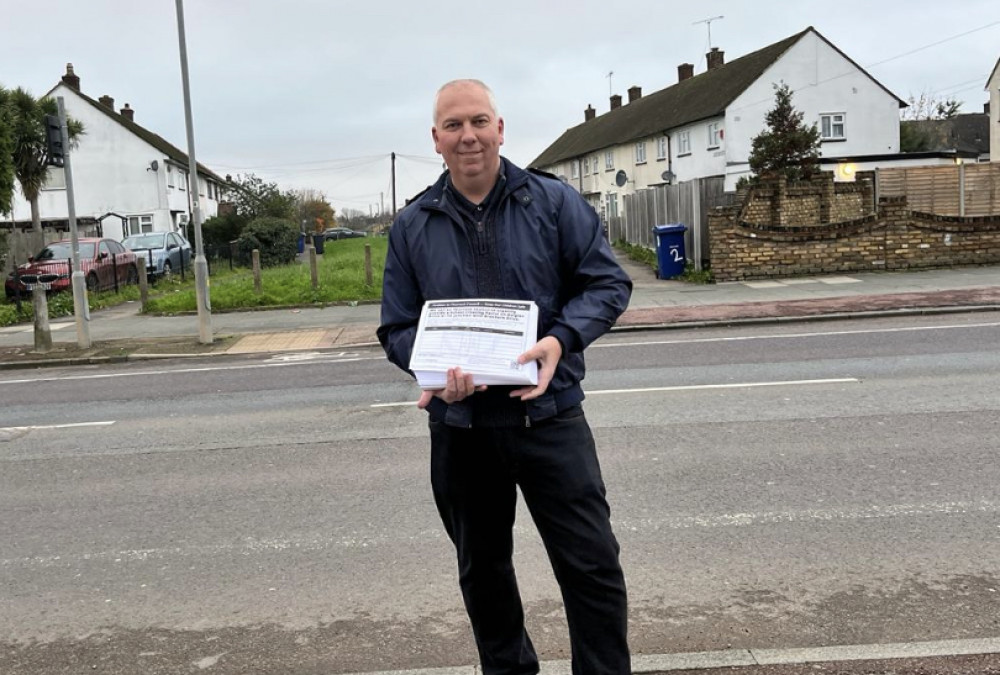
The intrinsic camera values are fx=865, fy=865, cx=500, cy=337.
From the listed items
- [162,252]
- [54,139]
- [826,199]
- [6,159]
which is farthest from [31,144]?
[826,199]

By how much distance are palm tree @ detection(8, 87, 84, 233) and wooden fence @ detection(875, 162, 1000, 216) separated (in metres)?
23.5

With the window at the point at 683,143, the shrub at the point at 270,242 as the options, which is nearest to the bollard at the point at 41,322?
Answer: the shrub at the point at 270,242

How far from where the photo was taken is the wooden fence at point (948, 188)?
1903 cm

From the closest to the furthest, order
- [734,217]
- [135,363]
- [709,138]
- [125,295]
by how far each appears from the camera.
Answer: [135,363], [734,217], [125,295], [709,138]

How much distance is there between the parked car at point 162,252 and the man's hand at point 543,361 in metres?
25.4

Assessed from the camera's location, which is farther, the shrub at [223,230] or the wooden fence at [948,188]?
the shrub at [223,230]

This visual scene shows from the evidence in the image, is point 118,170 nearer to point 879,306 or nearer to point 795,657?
point 879,306

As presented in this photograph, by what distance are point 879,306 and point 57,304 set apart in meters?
17.1

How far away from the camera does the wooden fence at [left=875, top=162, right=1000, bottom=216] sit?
62.4 feet

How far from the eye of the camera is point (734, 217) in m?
17.7

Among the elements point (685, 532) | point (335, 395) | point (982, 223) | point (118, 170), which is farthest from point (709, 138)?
Answer: point (685, 532)

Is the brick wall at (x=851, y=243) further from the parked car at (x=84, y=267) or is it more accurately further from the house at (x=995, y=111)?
the house at (x=995, y=111)

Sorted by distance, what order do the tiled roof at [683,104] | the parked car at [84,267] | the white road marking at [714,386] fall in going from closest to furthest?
the white road marking at [714,386], the parked car at [84,267], the tiled roof at [683,104]

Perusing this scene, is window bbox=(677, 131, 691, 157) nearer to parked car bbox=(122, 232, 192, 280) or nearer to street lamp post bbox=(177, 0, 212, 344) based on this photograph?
parked car bbox=(122, 232, 192, 280)
